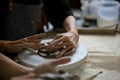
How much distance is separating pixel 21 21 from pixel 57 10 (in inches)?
12.1

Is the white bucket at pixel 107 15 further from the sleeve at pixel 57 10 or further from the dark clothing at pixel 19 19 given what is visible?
the dark clothing at pixel 19 19

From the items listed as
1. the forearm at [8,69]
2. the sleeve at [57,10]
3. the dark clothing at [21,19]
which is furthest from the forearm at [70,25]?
the forearm at [8,69]

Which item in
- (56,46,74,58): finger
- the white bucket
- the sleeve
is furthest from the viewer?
the white bucket

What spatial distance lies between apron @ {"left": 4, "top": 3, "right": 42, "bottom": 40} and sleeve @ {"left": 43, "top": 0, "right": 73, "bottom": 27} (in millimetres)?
150

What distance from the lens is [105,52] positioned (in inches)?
52.9

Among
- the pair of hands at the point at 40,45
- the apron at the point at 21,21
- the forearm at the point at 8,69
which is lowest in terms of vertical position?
the forearm at the point at 8,69

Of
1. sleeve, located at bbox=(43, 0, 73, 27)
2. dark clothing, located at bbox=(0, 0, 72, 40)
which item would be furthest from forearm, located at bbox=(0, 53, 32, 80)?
sleeve, located at bbox=(43, 0, 73, 27)

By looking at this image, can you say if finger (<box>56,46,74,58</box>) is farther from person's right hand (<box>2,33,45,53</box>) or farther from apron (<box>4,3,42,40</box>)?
apron (<box>4,3,42,40</box>)

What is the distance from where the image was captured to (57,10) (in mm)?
1578

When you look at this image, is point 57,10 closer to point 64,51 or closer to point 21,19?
point 21,19

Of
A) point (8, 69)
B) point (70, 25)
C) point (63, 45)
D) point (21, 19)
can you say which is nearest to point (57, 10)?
point (70, 25)

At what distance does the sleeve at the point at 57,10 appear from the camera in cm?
157

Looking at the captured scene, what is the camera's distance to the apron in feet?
4.27

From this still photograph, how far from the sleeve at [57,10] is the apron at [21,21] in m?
0.15
